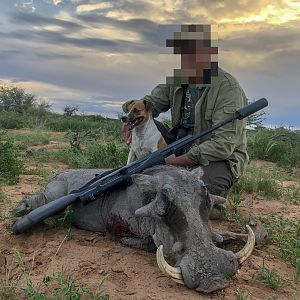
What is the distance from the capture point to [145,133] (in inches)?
277

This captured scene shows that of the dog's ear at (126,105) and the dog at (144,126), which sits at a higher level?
the dog's ear at (126,105)

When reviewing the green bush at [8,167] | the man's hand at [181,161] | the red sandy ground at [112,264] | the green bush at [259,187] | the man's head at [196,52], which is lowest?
the red sandy ground at [112,264]

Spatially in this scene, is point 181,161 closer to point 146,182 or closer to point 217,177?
point 217,177

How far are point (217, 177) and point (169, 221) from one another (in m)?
1.83

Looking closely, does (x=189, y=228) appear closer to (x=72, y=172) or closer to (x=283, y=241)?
(x=283, y=241)

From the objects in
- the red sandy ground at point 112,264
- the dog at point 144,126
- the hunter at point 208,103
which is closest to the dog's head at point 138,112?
the dog at point 144,126

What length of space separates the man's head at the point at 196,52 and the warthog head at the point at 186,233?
54.5 inches

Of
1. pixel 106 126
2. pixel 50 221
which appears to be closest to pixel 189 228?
pixel 50 221

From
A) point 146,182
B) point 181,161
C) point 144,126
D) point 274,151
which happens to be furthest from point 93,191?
point 274,151

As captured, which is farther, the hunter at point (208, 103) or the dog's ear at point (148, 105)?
the dog's ear at point (148, 105)

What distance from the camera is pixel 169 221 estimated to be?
4184 millimetres

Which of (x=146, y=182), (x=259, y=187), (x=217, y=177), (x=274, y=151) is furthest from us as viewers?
(x=274, y=151)

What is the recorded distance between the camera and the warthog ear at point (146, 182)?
4598 mm

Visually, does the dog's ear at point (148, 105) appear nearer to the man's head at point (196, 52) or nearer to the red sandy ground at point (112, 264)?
the man's head at point (196, 52)
